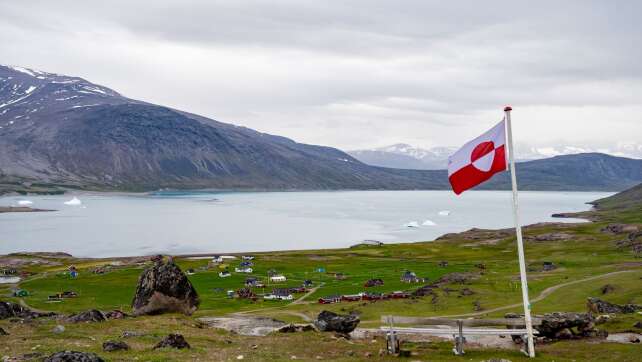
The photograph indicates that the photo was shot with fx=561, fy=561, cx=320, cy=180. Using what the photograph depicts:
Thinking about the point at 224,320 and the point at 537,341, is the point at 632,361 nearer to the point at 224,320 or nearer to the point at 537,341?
the point at 537,341

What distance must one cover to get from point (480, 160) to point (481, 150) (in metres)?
0.40

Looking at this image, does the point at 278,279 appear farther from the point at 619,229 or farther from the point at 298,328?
the point at 619,229

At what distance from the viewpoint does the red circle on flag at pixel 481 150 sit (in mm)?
22078

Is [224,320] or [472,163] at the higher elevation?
[472,163]

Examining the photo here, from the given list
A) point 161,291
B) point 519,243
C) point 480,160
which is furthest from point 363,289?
point 519,243

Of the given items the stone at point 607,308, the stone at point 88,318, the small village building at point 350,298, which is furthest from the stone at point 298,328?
the small village building at point 350,298

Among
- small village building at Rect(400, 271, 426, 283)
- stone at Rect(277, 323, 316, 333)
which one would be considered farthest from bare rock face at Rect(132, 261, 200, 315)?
small village building at Rect(400, 271, 426, 283)

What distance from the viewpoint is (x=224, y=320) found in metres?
48.4

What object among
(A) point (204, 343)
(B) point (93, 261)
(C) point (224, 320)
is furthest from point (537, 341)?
(B) point (93, 261)

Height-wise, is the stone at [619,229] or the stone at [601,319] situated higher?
Result: the stone at [619,229]

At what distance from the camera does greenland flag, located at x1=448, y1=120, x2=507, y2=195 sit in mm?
21734

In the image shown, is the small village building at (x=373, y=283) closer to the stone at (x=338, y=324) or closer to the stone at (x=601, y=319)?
the stone at (x=601, y=319)

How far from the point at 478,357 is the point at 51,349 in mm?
17222

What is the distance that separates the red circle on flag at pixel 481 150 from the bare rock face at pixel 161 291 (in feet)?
76.3
